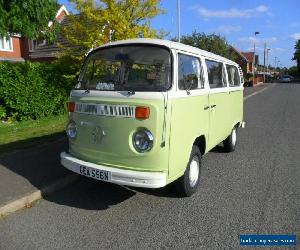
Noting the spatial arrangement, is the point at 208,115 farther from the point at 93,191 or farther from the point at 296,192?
the point at 93,191

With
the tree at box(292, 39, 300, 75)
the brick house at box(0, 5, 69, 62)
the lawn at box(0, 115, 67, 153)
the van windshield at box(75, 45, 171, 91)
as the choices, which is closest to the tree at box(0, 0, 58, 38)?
the lawn at box(0, 115, 67, 153)

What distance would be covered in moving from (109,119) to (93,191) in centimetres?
150

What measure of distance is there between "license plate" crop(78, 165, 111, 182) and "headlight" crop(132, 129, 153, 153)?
1.66ft

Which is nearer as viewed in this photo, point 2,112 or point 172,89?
point 172,89

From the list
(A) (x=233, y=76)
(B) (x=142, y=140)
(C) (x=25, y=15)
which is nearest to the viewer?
(B) (x=142, y=140)

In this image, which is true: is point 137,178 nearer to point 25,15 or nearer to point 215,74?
point 215,74

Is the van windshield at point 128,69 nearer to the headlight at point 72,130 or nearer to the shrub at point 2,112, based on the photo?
the headlight at point 72,130

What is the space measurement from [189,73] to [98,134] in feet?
4.95

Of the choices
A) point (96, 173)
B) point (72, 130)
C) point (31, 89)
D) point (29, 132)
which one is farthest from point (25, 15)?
point (96, 173)

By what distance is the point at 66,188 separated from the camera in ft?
19.8

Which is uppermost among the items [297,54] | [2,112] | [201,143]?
[297,54]

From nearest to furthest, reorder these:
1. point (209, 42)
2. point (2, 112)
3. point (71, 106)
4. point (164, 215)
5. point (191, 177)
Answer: point (164, 215), point (71, 106), point (191, 177), point (2, 112), point (209, 42)

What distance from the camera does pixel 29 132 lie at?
9945 mm

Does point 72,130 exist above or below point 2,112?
above
